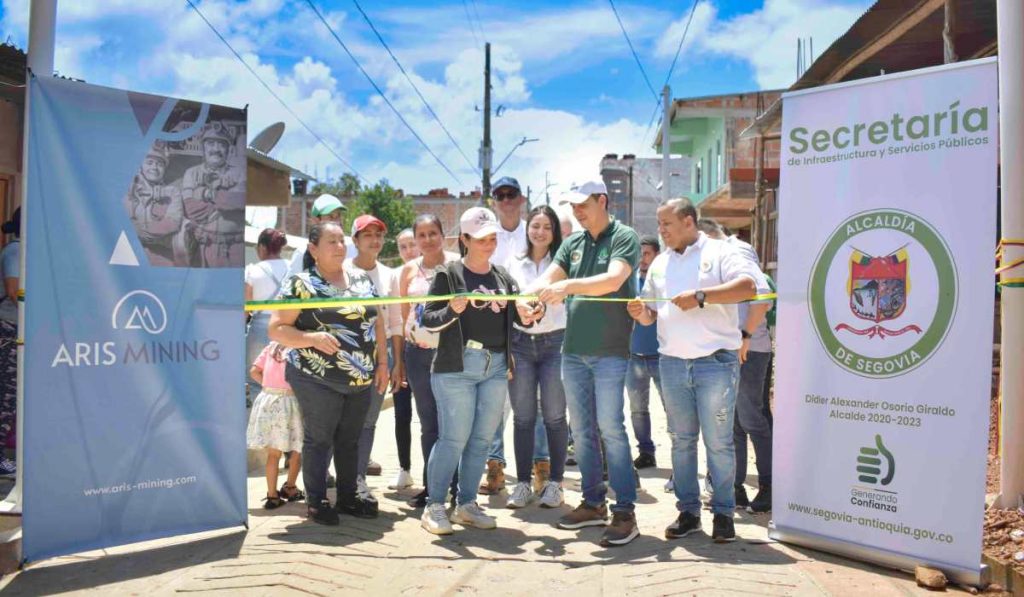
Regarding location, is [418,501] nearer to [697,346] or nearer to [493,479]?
[493,479]

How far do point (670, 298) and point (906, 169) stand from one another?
1.38 meters

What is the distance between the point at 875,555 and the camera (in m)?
4.35

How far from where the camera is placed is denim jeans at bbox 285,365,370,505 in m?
5.09

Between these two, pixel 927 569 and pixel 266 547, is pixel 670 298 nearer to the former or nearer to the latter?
pixel 927 569

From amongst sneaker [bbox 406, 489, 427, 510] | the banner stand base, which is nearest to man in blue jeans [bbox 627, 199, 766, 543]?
the banner stand base

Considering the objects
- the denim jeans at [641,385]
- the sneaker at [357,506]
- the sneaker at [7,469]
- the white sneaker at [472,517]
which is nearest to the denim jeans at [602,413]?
the white sneaker at [472,517]

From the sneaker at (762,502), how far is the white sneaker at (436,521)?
1975mm

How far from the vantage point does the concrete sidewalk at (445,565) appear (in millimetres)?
4027

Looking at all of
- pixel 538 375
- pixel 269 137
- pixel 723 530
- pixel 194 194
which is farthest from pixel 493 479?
pixel 269 137

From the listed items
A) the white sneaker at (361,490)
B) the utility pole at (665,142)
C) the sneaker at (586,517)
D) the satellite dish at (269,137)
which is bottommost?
the sneaker at (586,517)

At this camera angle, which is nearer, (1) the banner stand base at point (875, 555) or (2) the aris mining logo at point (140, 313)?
(1) the banner stand base at point (875, 555)

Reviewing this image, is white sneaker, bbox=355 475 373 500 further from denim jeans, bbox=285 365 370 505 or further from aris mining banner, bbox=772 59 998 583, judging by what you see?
aris mining banner, bbox=772 59 998 583

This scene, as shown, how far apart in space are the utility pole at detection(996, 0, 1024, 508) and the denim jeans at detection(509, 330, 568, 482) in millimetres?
2523

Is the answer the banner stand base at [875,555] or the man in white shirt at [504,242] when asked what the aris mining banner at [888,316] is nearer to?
the banner stand base at [875,555]
